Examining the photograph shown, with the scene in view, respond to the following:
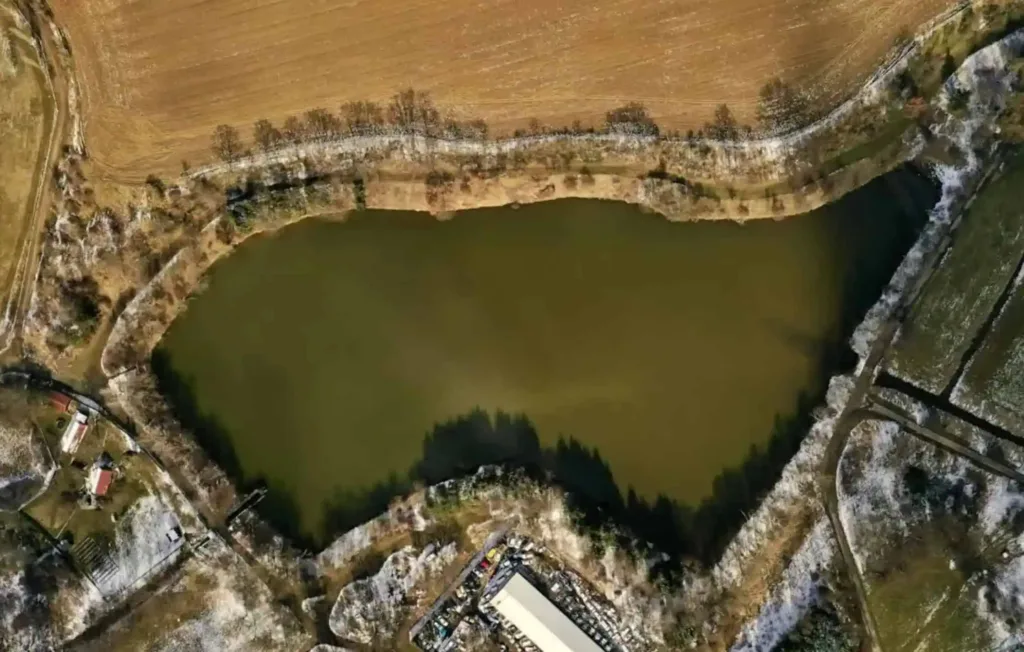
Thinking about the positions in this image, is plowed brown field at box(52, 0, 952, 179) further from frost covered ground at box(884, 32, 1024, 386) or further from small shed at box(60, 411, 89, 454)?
small shed at box(60, 411, 89, 454)

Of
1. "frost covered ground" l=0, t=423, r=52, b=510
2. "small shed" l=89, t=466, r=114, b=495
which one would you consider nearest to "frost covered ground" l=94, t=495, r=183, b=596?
"small shed" l=89, t=466, r=114, b=495

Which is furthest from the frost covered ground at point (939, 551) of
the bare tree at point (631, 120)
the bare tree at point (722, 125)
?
the bare tree at point (631, 120)

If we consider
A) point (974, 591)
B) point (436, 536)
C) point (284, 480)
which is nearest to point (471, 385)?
point (436, 536)

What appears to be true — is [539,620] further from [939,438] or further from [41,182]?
[41,182]

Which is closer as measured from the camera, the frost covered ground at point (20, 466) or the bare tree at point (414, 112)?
the bare tree at point (414, 112)

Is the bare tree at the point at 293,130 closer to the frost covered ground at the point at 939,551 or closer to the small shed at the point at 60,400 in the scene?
the small shed at the point at 60,400

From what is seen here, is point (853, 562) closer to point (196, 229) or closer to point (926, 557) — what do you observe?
point (926, 557)
